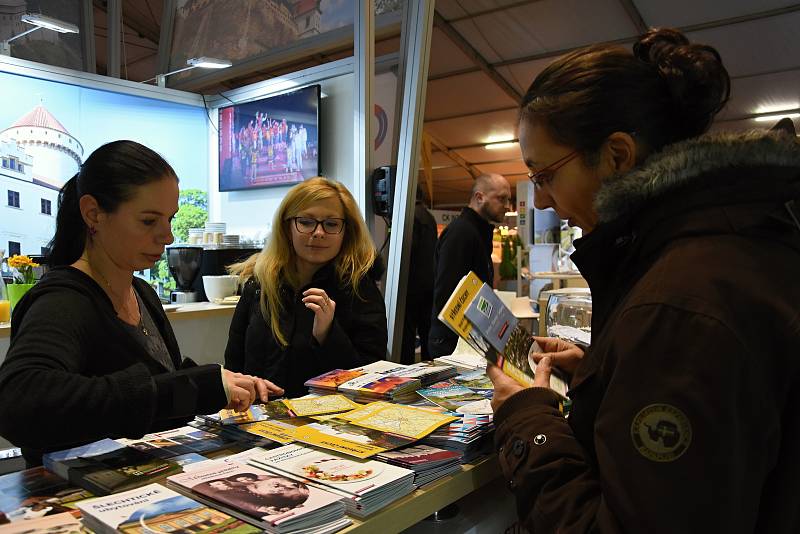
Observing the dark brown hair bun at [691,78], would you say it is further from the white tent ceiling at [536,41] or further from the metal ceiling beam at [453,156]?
the metal ceiling beam at [453,156]

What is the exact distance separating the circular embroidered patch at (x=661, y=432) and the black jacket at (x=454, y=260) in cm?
286

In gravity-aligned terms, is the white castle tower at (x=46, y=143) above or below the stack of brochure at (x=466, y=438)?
above

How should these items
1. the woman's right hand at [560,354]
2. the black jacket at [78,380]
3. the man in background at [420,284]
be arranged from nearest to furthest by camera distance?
the black jacket at [78,380] < the woman's right hand at [560,354] < the man in background at [420,284]

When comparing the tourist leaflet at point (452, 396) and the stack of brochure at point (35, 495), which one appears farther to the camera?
the tourist leaflet at point (452, 396)

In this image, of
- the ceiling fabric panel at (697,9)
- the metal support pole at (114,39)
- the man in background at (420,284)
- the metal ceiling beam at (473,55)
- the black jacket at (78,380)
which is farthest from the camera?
the metal ceiling beam at (473,55)

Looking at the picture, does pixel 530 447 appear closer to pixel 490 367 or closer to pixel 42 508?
pixel 490 367

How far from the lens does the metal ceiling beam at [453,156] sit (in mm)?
12342

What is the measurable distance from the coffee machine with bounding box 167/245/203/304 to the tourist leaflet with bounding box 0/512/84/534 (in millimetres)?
2557

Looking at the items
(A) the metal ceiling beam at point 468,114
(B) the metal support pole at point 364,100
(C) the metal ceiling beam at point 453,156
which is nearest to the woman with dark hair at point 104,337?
(B) the metal support pole at point 364,100

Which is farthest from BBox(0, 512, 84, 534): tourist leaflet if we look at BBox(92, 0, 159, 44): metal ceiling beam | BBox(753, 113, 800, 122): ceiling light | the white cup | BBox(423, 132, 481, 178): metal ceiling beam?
BBox(753, 113, 800, 122): ceiling light

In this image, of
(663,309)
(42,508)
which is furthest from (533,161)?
(42,508)

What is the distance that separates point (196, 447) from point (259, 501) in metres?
0.40

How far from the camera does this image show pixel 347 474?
101 cm

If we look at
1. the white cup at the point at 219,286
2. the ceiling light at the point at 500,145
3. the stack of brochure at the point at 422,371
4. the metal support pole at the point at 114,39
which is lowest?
the stack of brochure at the point at 422,371
